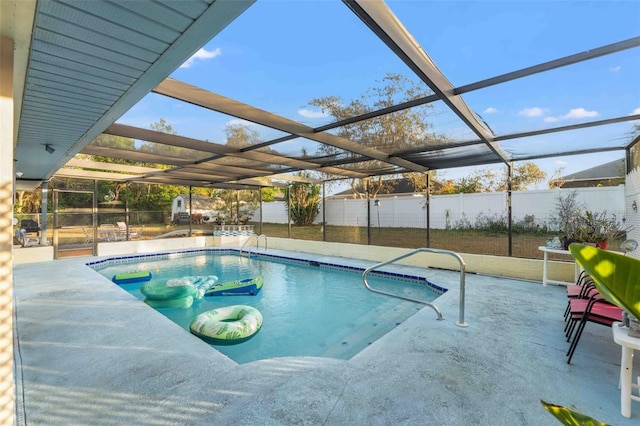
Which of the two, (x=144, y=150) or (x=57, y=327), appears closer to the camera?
(x=57, y=327)

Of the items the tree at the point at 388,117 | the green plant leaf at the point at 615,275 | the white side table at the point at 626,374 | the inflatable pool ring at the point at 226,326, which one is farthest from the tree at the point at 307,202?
the green plant leaf at the point at 615,275

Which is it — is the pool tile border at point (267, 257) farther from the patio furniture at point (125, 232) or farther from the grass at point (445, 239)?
the patio furniture at point (125, 232)

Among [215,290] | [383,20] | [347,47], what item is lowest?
[215,290]

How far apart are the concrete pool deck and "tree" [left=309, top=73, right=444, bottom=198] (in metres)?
2.92

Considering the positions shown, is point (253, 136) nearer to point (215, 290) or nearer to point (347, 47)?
point (347, 47)

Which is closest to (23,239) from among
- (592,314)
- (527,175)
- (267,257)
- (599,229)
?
(267,257)

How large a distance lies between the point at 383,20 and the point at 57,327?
5.20m

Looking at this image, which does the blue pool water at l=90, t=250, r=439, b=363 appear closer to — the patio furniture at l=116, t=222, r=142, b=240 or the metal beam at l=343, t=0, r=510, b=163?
the patio furniture at l=116, t=222, r=142, b=240

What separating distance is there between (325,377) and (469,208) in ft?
42.5

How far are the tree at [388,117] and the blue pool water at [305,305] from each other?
127 inches

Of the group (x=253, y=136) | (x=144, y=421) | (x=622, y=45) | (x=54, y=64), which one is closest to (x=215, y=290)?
(x=253, y=136)

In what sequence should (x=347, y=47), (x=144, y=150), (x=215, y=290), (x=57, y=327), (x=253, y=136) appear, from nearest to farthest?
(x=347, y=47)
(x=57, y=327)
(x=253, y=136)
(x=144, y=150)
(x=215, y=290)

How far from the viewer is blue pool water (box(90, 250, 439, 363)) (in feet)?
14.6

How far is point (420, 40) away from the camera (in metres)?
2.61
